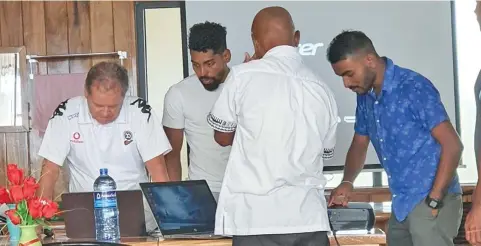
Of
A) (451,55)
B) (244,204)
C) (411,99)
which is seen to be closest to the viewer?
(244,204)

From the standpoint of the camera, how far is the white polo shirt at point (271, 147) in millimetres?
2266

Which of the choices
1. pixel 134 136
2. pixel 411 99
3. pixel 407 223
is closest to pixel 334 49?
pixel 411 99

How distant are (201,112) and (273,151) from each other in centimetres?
113

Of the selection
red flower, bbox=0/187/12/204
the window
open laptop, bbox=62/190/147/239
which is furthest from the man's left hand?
the window

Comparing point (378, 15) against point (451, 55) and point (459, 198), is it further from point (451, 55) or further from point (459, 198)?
point (459, 198)

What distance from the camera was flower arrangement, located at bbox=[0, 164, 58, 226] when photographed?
82.1 inches

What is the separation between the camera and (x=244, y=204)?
2287 mm

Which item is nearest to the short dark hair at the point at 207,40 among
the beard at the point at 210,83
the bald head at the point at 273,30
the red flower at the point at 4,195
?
the beard at the point at 210,83

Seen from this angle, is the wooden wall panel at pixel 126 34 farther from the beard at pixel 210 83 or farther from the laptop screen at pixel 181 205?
the laptop screen at pixel 181 205

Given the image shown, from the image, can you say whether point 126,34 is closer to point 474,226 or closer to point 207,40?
point 207,40

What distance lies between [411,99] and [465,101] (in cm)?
240

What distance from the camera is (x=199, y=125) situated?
336 centimetres

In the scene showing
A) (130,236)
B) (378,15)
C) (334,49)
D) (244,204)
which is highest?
(378,15)

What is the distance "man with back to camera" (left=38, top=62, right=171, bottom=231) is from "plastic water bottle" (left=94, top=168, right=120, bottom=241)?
0.86 feet
